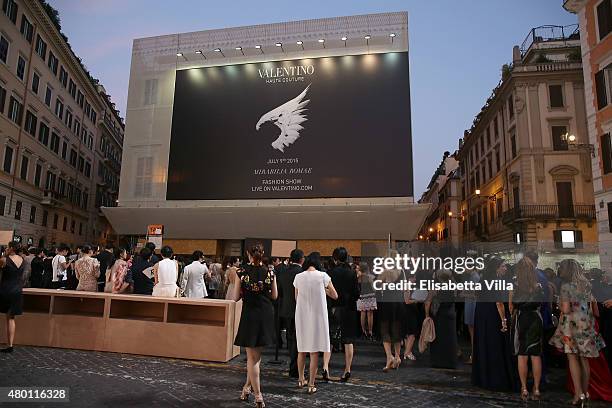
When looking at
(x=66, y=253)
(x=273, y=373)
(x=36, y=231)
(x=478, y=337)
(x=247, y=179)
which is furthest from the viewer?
(x=36, y=231)

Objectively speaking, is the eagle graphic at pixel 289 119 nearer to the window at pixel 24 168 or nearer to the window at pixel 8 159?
the window at pixel 8 159

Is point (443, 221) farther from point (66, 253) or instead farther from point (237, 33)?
point (66, 253)

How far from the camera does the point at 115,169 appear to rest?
47094mm

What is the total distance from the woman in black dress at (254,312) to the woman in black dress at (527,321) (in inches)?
118

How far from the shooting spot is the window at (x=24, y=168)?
1027 inches

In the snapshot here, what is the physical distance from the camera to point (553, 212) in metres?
26.7

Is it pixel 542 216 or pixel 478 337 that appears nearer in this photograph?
pixel 478 337

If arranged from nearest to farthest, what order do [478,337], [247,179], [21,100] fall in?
[478,337] < [247,179] < [21,100]

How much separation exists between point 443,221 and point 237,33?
129ft

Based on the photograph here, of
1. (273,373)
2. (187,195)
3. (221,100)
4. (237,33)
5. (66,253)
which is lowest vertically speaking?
(273,373)

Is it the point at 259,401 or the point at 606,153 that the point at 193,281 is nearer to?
→ the point at 259,401

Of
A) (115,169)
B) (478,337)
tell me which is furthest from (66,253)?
(115,169)

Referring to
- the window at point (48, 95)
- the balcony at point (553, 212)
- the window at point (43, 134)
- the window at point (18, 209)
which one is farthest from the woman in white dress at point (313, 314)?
the window at point (48, 95)

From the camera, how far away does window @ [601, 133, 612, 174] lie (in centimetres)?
1661
